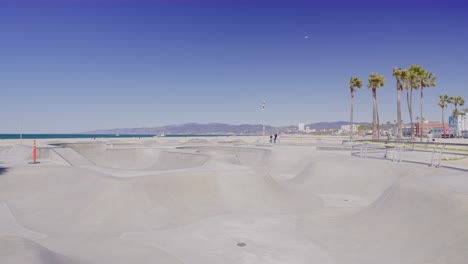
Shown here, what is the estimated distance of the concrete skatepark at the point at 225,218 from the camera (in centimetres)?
786

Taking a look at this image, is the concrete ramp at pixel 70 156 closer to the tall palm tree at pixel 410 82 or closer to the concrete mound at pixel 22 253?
the concrete mound at pixel 22 253

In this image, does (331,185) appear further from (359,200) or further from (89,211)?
(89,211)

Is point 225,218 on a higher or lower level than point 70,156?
lower

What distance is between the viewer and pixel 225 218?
12133 mm

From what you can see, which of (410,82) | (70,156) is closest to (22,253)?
(70,156)

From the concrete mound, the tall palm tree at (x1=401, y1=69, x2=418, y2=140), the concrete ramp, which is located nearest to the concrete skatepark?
the concrete mound

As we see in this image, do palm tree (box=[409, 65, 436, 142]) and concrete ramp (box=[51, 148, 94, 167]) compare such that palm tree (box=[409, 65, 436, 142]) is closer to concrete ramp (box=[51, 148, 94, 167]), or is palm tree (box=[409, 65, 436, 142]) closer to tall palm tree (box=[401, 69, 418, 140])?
tall palm tree (box=[401, 69, 418, 140])

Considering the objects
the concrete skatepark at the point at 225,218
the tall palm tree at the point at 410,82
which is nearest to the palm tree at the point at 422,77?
the tall palm tree at the point at 410,82

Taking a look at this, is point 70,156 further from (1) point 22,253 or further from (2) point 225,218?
(1) point 22,253

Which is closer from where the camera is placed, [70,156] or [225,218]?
[225,218]

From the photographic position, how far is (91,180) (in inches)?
503

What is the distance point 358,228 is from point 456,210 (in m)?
3.25

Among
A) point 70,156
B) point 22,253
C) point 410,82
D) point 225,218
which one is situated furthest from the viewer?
point 410,82

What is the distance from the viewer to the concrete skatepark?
25.8ft
